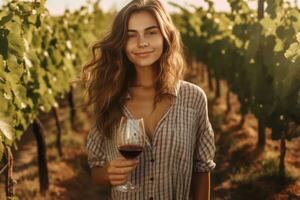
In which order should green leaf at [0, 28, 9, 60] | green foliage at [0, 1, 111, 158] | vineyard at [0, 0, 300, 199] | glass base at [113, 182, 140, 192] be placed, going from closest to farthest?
glass base at [113, 182, 140, 192]
green leaf at [0, 28, 9, 60]
green foliage at [0, 1, 111, 158]
vineyard at [0, 0, 300, 199]

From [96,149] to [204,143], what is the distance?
0.62 meters

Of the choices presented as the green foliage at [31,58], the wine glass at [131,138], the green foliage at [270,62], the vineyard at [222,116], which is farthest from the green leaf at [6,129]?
the green foliage at [270,62]

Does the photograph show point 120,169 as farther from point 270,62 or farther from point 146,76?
point 270,62

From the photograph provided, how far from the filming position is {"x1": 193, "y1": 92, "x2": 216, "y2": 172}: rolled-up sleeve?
9.11 ft

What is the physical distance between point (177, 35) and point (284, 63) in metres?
3.04

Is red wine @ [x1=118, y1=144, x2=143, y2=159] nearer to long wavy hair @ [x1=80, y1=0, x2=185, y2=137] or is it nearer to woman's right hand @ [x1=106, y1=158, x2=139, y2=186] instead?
woman's right hand @ [x1=106, y1=158, x2=139, y2=186]

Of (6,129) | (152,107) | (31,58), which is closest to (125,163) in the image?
(152,107)

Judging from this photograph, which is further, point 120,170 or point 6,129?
point 6,129

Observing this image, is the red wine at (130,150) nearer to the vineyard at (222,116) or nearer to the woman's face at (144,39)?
the woman's face at (144,39)

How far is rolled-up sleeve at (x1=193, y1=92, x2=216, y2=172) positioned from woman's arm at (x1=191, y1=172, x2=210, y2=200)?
0.12 feet

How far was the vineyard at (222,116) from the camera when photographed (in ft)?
15.4

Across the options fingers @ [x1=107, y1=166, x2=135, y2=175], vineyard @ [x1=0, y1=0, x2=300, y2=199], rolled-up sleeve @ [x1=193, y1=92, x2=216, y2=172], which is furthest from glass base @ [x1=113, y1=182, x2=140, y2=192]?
vineyard @ [x1=0, y1=0, x2=300, y2=199]

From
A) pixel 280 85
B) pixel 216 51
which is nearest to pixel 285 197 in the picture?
pixel 280 85

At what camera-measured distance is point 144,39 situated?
264 centimetres
